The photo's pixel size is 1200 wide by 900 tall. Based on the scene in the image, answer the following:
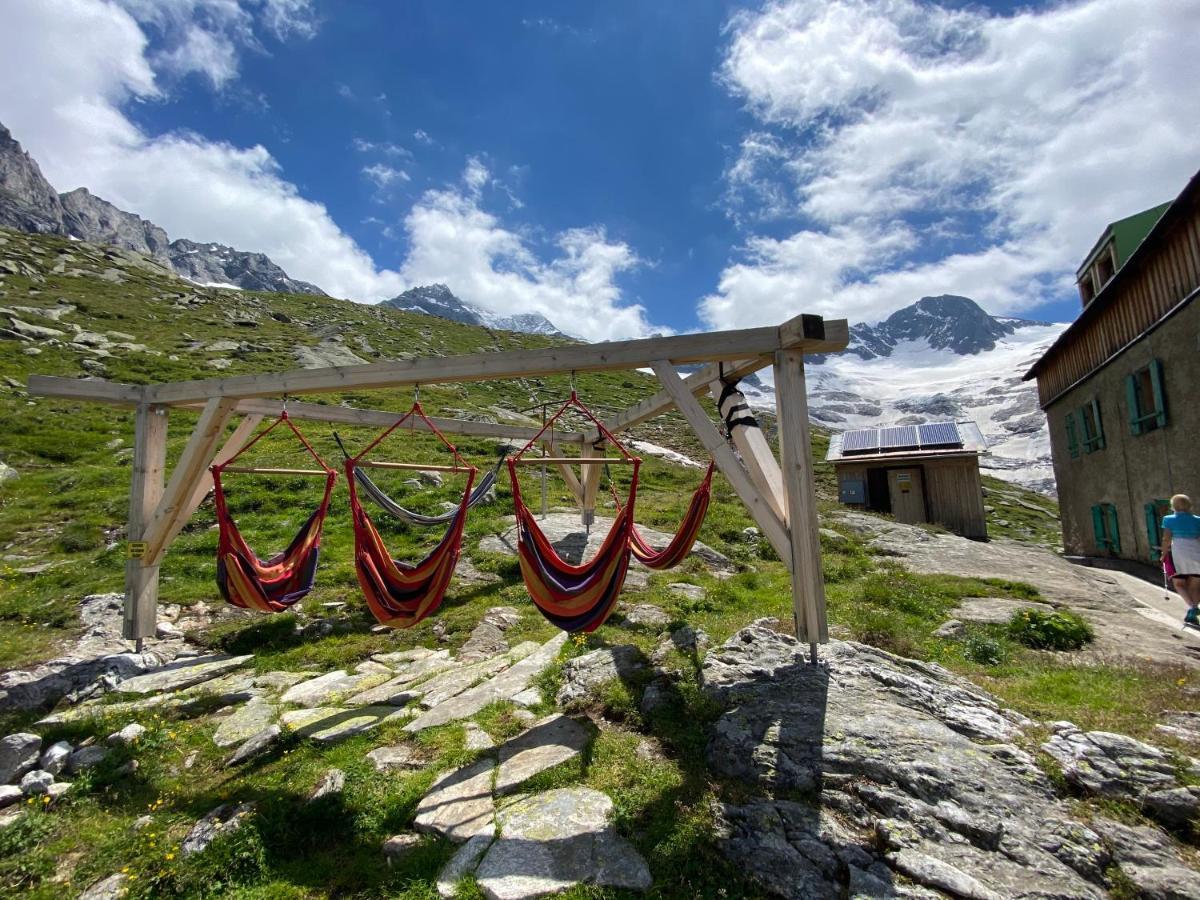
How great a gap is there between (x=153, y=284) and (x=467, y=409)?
136ft

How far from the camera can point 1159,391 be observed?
10.6 meters

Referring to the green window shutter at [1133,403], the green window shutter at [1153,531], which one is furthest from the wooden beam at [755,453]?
the green window shutter at [1133,403]

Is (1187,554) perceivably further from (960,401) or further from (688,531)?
(960,401)

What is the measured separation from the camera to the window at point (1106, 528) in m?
13.3

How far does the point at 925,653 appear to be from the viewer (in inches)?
213

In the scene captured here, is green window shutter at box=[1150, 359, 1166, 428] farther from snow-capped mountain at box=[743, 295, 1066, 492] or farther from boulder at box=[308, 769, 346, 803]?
snow-capped mountain at box=[743, 295, 1066, 492]

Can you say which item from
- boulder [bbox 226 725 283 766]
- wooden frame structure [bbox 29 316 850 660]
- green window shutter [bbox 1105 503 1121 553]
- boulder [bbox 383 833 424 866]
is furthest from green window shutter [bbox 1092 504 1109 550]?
boulder [bbox 226 725 283 766]

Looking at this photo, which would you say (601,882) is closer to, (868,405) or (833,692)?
(833,692)

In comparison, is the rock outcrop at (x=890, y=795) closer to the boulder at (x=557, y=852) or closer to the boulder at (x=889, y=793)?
the boulder at (x=889, y=793)

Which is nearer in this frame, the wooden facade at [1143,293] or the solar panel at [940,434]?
the wooden facade at [1143,293]

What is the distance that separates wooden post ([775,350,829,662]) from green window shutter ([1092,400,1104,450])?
13924 millimetres

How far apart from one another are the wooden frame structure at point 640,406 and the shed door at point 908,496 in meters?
14.1

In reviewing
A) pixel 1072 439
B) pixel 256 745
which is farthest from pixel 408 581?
pixel 1072 439

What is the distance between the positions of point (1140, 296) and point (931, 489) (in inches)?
314
